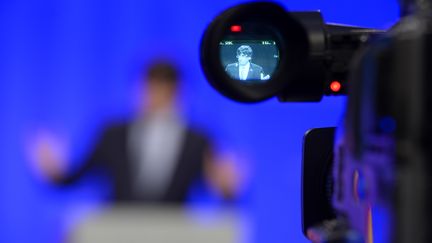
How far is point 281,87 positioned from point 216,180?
1433 millimetres

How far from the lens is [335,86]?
2.38 feet

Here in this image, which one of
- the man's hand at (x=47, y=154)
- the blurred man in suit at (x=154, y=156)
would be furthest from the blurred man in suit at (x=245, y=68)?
the man's hand at (x=47, y=154)

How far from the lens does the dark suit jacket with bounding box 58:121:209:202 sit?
81.9 inches

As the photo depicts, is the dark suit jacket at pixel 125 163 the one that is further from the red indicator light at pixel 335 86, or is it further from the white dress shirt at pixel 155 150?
the red indicator light at pixel 335 86

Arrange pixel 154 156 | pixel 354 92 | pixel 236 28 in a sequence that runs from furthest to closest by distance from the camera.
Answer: pixel 154 156 < pixel 236 28 < pixel 354 92

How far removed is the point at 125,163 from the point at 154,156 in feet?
0.34

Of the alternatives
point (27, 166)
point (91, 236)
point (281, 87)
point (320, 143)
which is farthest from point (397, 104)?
point (27, 166)

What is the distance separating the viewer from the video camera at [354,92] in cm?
47

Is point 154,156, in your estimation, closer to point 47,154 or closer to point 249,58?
point 47,154

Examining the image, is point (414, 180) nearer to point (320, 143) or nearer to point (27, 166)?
point (320, 143)

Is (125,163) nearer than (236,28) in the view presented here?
No

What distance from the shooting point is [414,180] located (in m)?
0.47

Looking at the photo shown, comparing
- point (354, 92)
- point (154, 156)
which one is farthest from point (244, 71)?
point (154, 156)

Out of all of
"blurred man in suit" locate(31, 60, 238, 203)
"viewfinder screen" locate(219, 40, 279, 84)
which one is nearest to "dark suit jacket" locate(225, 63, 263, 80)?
"viewfinder screen" locate(219, 40, 279, 84)
